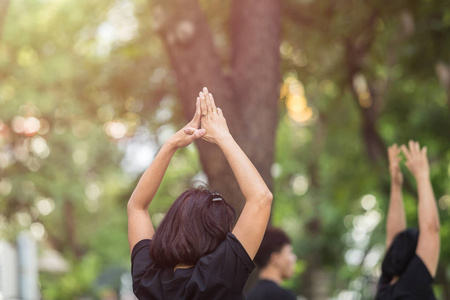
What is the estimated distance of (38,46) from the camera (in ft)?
63.8

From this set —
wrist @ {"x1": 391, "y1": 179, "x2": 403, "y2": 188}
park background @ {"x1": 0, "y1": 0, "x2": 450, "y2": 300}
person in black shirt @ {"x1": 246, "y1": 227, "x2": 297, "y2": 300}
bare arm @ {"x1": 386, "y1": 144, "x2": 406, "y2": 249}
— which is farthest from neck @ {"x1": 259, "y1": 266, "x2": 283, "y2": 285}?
wrist @ {"x1": 391, "y1": 179, "x2": 403, "y2": 188}

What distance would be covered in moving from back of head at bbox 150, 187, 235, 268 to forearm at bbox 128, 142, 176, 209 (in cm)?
18

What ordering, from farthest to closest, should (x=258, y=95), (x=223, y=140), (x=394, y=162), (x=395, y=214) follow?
(x=258, y=95)
(x=395, y=214)
(x=394, y=162)
(x=223, y=140)

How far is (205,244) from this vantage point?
295 centimetres

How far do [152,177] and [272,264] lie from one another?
2.47m

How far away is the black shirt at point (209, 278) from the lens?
113 inches

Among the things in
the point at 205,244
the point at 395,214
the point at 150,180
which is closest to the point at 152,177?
the point at 150,180

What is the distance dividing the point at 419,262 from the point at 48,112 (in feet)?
55.4

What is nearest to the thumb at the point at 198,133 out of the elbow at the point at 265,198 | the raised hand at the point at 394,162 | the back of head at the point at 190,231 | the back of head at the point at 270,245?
the back of head at the point at 190,231

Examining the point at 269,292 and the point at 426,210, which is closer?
the point at 426,210

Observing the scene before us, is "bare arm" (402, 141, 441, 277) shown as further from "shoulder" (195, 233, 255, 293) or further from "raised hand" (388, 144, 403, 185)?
"shoulder" (195, 233, 255, 293)

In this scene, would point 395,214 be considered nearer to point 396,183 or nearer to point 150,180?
point 396,183

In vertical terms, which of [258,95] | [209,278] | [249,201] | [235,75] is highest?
[235,75]

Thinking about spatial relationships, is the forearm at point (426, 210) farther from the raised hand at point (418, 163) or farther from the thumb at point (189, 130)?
the thumb at point (189, 130)
